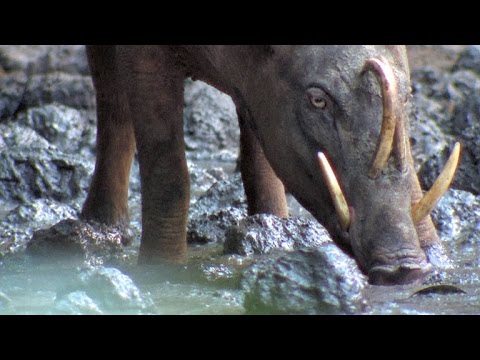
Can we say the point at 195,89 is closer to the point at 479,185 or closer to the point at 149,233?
the point at 479,185

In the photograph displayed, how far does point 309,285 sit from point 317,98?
2.89 feet

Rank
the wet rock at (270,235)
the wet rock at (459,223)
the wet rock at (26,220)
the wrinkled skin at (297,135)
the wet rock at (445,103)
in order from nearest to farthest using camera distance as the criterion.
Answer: the wrinkled skin at (297,135)
the wet rock at (270,235)
the wet rock at (459,223)
the wet rock at (26,220)
the wet rock at (445,103)

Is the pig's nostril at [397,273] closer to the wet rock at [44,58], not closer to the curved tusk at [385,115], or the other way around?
the curved tusk at [385,115]

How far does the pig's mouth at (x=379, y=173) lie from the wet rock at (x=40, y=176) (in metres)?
4.01

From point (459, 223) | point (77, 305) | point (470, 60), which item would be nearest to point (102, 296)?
point (77, 305)

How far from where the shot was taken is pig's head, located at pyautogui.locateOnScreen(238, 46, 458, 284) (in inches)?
170

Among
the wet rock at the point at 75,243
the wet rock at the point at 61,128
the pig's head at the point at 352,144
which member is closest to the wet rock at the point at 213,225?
the wet rock at the point at 75,243

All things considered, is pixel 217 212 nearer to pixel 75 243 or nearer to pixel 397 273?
pixel 75 243

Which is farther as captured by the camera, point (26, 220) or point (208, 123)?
point (208, 123)

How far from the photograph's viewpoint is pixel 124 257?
19.9 feet

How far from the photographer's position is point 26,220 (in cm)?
708

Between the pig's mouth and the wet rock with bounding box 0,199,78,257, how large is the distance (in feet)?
8.01

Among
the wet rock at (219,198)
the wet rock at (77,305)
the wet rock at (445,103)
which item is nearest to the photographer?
the wet rock at (77,305)

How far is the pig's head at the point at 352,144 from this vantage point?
432 cm
